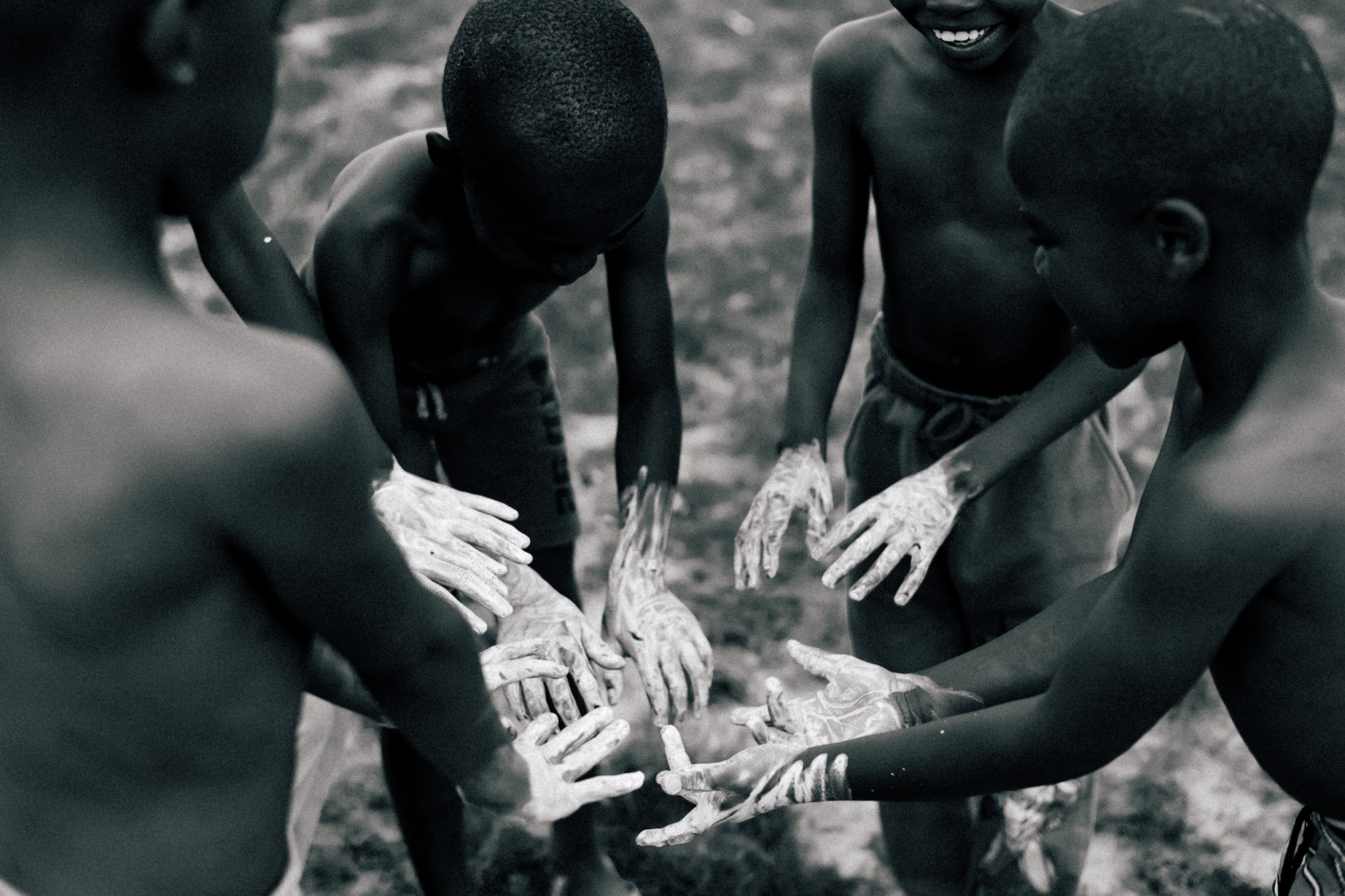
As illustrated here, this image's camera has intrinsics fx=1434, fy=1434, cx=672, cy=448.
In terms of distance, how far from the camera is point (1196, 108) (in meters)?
1.42

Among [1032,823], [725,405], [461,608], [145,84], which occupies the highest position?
[145,84]

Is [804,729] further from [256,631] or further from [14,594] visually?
[14,594]

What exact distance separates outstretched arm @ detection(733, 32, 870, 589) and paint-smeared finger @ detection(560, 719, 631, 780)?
0.58 meters

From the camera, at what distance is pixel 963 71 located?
7.58 feet

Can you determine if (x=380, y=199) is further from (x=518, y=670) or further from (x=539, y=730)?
(x=539, y=730)

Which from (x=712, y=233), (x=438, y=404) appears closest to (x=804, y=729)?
(x=438, y=404)

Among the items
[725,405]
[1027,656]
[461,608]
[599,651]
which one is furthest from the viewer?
[725,405]

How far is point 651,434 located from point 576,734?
33.6 inches

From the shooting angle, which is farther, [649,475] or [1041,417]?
[649,475]

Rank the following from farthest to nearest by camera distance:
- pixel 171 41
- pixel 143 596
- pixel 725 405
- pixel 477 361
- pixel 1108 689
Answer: pixel 725 405
pixel 477 361
pixel 1108 689
pixel 143 596
pixel 171 41

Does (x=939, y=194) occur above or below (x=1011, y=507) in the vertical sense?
above

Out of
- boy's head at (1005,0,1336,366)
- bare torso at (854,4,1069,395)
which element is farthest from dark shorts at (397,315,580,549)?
boy's head at (1005,0,1336,366)

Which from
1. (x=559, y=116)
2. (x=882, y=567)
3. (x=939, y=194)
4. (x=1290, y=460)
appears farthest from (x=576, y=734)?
(x=939, y=194)

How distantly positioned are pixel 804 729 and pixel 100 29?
1387 millimetres
